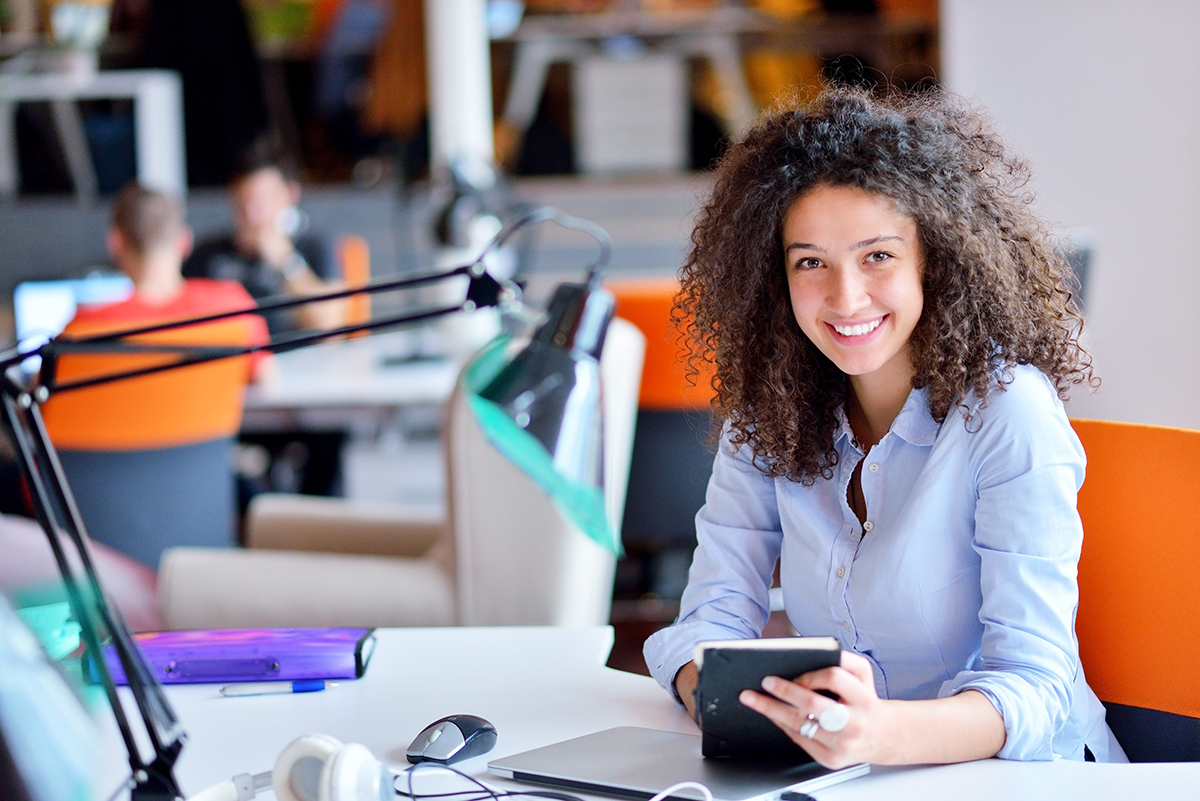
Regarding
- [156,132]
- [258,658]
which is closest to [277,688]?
[258,658]

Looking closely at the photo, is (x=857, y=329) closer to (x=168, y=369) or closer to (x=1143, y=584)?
(x=1143, y=584)

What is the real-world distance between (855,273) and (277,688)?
0.76 meters

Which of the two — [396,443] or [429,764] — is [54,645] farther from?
[396,443]

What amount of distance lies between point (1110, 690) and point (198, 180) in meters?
5.82

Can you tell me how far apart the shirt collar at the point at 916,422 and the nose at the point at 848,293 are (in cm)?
13

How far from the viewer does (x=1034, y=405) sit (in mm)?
1220

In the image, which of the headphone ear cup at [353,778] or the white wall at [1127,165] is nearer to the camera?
the headphone ear cup at [353,778]

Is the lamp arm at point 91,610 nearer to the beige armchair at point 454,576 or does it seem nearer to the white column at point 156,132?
the beige armchair at point 454,576

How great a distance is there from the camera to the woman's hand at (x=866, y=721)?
1.00m

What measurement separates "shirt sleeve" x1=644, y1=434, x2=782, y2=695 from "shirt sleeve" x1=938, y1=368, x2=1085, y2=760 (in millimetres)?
256

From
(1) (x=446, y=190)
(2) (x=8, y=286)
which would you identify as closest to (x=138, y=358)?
(1) (x=446, y=190)

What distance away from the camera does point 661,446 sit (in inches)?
124

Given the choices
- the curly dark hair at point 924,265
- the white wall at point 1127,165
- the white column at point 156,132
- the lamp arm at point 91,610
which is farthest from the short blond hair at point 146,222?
the lamp arm at point 91,610

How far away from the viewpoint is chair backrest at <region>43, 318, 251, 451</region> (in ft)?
8.55
